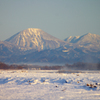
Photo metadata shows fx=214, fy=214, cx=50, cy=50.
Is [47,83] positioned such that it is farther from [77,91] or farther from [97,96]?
[97,96]

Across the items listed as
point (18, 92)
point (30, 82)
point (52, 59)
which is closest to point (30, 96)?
point (18, 92)

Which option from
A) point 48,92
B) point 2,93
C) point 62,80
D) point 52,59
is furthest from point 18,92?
point 52,59

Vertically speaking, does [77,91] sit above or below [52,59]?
below

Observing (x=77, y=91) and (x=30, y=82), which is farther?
(x=30, y=82)

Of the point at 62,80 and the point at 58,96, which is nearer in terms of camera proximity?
the point at 58,96

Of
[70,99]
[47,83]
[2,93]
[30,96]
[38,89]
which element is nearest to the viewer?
[70,99]

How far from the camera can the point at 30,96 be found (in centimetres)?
1157

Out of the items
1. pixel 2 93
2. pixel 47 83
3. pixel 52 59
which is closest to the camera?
pixel 2 93

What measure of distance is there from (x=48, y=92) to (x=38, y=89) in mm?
1085

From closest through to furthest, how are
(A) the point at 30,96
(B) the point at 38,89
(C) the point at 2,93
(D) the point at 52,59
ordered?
(A) the point at 30,96
(C) the point at 2,93
(B) the point at 38,89
(D) the point at 52,59

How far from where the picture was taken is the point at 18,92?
1259 centimetres

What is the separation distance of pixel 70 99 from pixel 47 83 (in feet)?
15.0

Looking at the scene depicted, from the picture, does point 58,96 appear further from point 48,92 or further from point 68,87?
point 68,87

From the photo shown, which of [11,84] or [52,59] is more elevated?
[52,59]
